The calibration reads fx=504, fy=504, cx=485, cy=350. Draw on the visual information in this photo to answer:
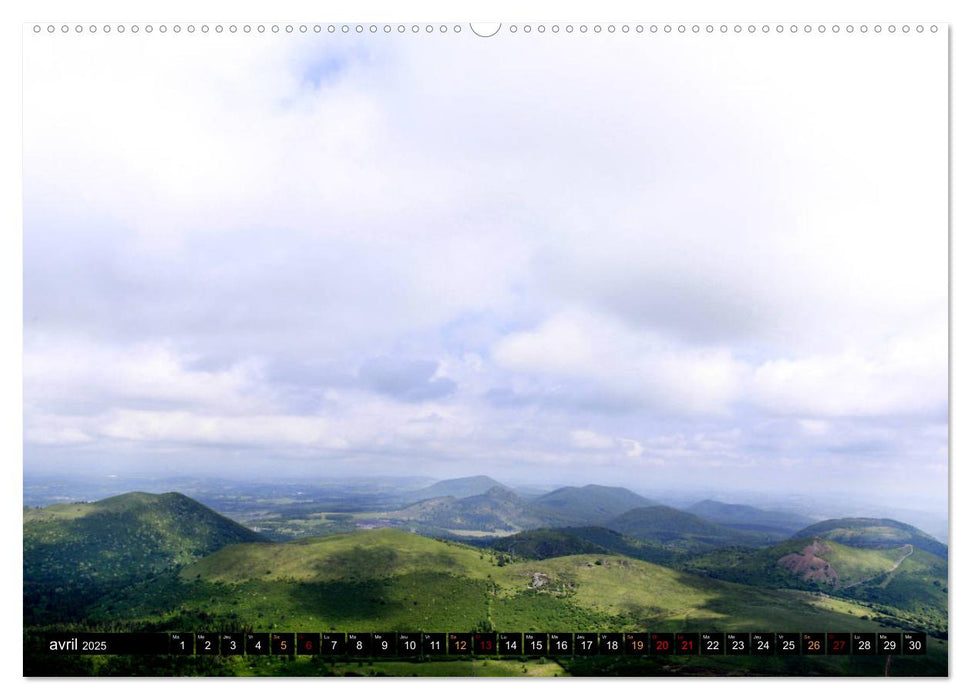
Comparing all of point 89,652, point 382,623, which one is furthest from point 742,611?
point 89,652

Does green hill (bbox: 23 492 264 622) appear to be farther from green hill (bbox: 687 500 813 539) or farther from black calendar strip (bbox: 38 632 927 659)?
green hill (bbox: 687 500 813 539)

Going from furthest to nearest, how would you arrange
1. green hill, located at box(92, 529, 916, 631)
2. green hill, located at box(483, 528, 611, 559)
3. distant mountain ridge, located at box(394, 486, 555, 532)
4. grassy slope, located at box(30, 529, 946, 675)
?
distant mountain ridge, located at box(394, 486, 555, 532), green hill, located at box(483, 528, 611, 559), green hill, located at box(92, 529, 916, 631), grassy slope, located at box(30, 529, 946, 675)

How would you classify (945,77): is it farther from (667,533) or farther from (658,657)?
(667,533)

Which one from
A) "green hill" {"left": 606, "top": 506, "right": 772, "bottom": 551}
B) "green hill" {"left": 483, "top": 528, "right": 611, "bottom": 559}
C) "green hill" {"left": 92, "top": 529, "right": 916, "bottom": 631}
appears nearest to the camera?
"green hill" {"left": 92, "top": 529, "right": 916, "bottom": 631}

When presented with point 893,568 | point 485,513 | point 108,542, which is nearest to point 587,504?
point 485,513

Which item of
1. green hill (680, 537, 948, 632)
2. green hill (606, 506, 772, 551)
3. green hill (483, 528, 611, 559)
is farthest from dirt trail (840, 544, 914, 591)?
green hill (606, 506, 772, 551)

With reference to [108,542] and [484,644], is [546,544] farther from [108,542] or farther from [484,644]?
[108,542]

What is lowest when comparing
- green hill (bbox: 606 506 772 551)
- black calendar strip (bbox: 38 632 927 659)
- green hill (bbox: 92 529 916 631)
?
green hill (bbox: 606 506 772 551)
